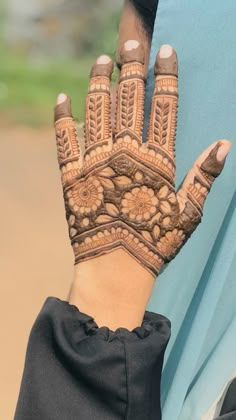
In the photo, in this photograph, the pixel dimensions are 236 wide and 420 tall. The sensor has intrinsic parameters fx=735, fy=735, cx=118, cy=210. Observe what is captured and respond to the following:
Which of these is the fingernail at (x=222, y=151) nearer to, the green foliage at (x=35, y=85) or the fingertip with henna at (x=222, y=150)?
the fingertip with henna at (x=222, y=150)

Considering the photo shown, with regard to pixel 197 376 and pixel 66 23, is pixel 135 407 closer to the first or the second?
pixel 197 376

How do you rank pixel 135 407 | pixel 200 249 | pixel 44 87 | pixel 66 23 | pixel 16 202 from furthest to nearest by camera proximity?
pixel 66 23, pixel 44 87, pixel 16 202, pixel 200 249, pixel 135 407

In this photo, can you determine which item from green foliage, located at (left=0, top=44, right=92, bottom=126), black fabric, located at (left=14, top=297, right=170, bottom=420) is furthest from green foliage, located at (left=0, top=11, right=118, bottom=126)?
black fabric, located at (left=14, top=297, right=170, bottom=420)

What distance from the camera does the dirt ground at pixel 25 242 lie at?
2127 mm

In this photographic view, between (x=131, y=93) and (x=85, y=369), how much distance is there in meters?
0.23

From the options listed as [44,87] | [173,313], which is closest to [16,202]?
[44,87]

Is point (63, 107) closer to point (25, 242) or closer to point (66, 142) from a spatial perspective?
point (66, 142)

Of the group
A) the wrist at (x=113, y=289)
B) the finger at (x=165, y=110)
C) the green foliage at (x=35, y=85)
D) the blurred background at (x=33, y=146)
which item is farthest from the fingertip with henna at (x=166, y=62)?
the green foliage at (x=35, y=85)

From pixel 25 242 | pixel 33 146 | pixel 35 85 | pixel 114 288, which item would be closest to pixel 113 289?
pixel 114 288

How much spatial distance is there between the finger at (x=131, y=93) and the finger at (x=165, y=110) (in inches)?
0.5

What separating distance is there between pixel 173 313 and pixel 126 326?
138mm

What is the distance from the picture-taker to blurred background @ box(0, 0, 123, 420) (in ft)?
7.24

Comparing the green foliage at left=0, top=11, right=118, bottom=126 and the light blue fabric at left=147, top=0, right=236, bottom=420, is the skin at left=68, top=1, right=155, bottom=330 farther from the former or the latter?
the green foliage at left=0, top=11, right=118, bottom=126

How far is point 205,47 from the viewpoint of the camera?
659mm
